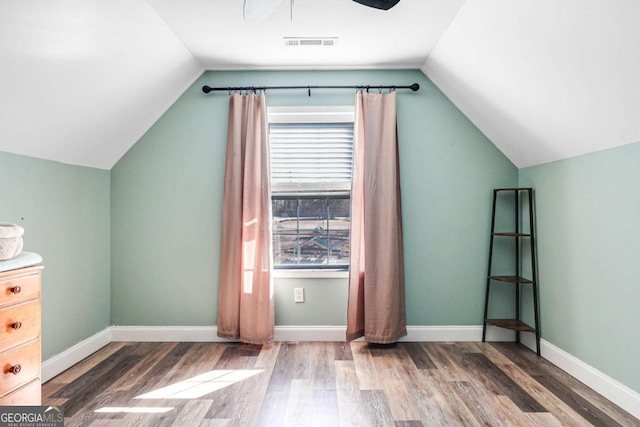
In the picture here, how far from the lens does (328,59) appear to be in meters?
3.01

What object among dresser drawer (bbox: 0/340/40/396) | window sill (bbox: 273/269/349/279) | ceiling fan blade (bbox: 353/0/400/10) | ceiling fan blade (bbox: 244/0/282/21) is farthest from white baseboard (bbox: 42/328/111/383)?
ceiling fan blade (bbox: 353/0/400/10)

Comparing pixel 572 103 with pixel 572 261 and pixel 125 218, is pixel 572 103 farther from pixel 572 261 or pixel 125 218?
pixel 125 218

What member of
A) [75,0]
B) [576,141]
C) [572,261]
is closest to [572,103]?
[576,141]

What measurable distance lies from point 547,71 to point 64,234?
134 inches

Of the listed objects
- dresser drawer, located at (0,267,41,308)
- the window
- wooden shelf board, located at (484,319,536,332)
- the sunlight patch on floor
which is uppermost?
the window

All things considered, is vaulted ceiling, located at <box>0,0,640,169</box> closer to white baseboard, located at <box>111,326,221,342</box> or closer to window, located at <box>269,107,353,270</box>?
window, located at <box>269,107,353,270</box>


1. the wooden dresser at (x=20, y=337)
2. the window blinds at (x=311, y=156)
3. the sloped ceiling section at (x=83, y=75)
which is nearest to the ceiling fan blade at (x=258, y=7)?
the sloped ceiling section at (x=83, y=75)

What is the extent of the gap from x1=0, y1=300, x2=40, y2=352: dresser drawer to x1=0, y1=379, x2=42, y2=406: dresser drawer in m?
0.21

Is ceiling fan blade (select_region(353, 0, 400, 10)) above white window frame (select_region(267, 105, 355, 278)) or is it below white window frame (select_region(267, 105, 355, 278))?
above

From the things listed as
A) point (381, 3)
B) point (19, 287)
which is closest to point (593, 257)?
point (381, 3)

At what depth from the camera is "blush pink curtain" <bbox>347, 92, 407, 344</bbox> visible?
2.98 metres

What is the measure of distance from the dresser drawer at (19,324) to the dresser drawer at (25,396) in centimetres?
21

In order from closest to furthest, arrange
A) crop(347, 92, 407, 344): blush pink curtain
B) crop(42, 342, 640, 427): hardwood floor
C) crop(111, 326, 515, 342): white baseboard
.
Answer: crop(42, 342, 640, 427): hardwood floor → crop(347, 92, 407, 344): blush pink curtain → crop(111, 326, 515, 342): white baseboard

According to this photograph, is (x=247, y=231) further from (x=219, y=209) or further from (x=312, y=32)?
(x=312, y=32)
